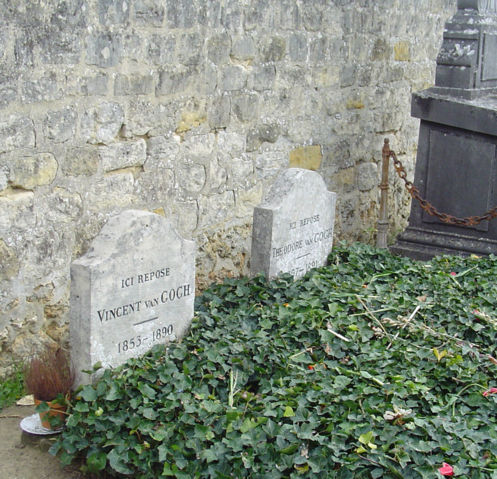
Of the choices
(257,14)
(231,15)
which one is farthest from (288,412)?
(257,14)

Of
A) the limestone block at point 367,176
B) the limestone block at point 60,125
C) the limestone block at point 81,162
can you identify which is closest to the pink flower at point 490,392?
the limestone block at point 81,162

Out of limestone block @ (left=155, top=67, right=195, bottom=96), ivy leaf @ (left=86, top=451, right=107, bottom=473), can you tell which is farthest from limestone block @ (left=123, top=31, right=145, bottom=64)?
ivy leaf @ (left=86, top=451, right=107, bottom=473)

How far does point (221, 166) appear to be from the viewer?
17.7 feet

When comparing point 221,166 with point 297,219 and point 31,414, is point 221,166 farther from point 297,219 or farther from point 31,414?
point 31,414

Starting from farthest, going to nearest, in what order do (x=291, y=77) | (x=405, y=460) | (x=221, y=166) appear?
(x=291, y=77) < (x=221, y=166) < (x=405, y=460)

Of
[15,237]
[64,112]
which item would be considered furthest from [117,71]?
[15,237]

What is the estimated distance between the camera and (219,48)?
522cm

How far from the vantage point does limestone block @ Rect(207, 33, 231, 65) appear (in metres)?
5.15

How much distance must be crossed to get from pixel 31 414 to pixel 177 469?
42.3 inches

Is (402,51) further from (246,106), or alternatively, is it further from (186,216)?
(186,216)

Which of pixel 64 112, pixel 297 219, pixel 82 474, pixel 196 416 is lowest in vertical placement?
pixel 82 474

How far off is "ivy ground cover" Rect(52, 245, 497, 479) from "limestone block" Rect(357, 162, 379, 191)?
2.44m

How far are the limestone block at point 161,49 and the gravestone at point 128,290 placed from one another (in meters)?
1.24

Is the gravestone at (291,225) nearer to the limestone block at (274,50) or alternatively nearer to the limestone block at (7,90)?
the limestone block at (274,50)
